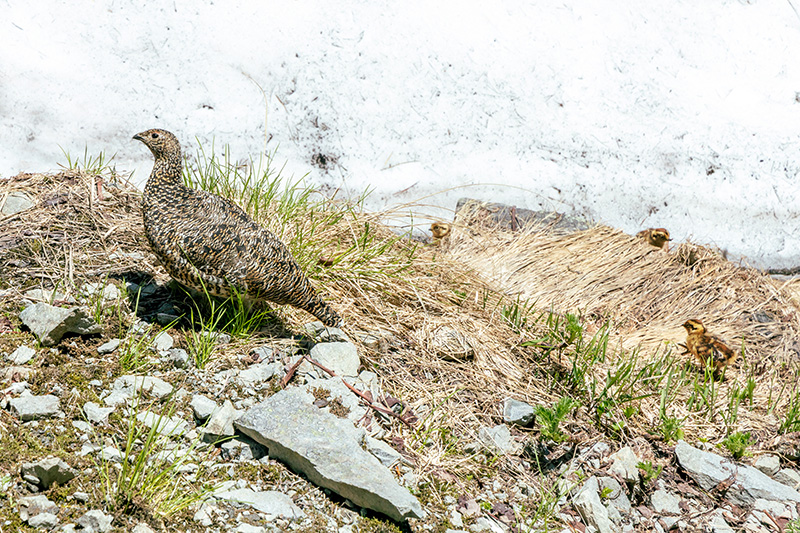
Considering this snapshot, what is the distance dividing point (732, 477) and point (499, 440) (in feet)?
4.30

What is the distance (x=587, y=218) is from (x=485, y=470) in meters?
3.83

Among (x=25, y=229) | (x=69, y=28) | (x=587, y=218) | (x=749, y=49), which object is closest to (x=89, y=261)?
(x=25, y=229)

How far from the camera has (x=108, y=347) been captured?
3438 mm

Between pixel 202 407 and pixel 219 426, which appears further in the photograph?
pixel 202 407

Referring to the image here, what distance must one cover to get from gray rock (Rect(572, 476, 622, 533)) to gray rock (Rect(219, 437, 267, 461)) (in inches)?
62.8

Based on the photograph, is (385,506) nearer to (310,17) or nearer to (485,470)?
(485,470)

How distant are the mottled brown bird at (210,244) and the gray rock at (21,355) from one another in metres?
0.80

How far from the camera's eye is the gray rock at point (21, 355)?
3.23 meters

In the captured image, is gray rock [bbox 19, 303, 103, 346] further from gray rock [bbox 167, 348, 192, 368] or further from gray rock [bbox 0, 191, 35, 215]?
gray rock [bbox 0, 191, 35, 215]

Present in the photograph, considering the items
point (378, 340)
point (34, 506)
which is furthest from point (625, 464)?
point (34, 506)

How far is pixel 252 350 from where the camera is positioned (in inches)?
147

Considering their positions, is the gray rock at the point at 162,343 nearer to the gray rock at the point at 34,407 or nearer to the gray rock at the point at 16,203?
the gray rock at the point at 34,407

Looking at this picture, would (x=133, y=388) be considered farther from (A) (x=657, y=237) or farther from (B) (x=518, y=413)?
(A) (x=657, y=237)


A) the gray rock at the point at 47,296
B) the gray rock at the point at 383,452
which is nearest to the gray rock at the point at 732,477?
the gray rock at the point at 383,452
